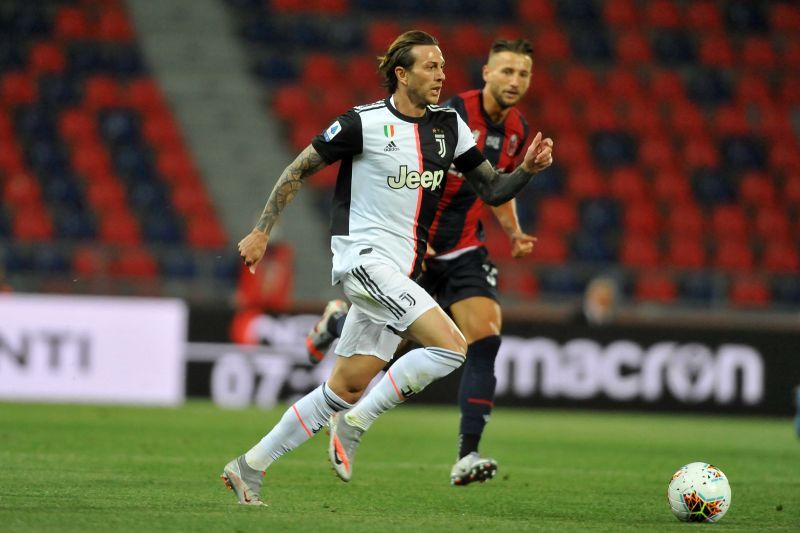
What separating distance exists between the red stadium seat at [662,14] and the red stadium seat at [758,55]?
1224mm

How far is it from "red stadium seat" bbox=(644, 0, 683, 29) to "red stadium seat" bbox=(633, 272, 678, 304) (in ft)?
21.7

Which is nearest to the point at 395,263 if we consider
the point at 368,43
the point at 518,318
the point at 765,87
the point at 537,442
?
the point at 537,442

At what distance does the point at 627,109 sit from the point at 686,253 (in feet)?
11.1

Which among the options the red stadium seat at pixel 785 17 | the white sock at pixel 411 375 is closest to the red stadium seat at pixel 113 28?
the red stadium seat at pixel 785 17

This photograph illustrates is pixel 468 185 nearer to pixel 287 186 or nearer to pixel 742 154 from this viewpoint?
pixel 287 186

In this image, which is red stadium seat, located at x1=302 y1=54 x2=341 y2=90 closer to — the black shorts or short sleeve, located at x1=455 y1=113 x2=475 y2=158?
the black shorts

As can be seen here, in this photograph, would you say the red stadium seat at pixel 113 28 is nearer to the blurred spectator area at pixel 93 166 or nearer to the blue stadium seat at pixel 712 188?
the blurred spectator area at pixel 93 166

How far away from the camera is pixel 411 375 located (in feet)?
18.3

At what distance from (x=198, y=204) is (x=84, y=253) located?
325cm

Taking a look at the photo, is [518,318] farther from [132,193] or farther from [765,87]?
[765,87]

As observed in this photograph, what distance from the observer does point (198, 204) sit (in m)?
18.3

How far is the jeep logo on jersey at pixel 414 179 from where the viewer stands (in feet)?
18.6

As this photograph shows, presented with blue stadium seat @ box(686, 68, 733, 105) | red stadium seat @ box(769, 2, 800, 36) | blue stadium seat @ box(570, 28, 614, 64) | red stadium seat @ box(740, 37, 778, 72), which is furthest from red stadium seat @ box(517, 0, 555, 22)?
red stadium seat @ box(769, 2, 800, 36)

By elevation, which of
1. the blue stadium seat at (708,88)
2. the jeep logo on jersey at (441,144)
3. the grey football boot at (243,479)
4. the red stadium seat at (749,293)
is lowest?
the grey football boot at (243,479)
